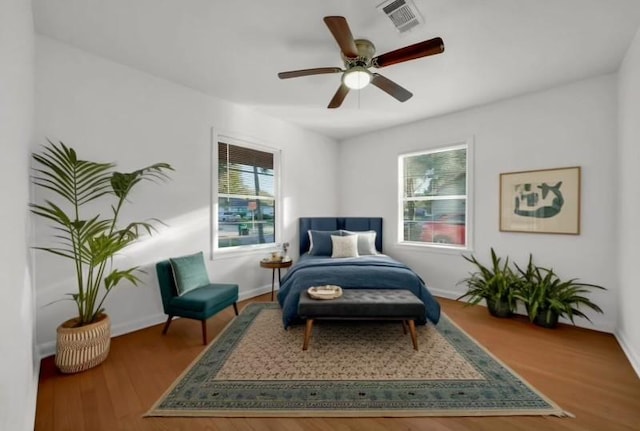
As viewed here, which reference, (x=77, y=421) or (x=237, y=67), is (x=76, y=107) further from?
(x=77, y=421)

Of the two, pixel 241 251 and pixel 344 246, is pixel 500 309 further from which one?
pixel 241 251

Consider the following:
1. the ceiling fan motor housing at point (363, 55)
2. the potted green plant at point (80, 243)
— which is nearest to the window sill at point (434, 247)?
the ceiling fan motor housing at point (363, 55)

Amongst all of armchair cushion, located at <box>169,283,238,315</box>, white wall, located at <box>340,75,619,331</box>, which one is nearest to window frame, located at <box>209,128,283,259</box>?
armchair cushion, located at <box>169,283,238,315</box>

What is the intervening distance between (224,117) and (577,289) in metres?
4.64

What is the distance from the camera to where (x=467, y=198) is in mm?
3730

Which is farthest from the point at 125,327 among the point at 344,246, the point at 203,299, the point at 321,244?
the point at 344,246

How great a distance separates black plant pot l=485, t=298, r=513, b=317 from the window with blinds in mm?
3122

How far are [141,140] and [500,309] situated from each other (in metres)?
4.47

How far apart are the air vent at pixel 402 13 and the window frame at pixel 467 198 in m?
2.26

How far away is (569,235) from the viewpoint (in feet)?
9.73

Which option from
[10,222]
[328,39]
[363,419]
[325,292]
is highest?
[328,39]

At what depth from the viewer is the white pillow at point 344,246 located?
3.80 metres

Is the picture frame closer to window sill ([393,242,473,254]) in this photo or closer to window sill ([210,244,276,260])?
window sill ([393,242,473,254])

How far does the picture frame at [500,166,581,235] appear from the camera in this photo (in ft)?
9.61
